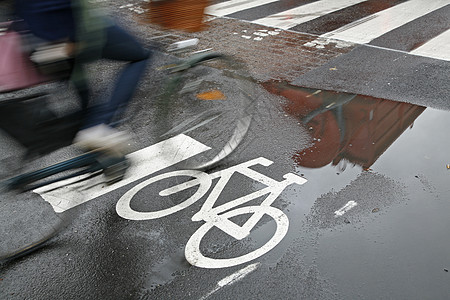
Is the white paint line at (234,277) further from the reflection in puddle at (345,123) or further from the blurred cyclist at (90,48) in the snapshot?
the reflection in puddle at (345,123)

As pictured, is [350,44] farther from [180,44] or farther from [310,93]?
[180,44]

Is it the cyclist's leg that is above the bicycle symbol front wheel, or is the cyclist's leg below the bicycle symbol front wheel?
above

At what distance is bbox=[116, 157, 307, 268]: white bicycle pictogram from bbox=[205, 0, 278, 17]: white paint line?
254 inches

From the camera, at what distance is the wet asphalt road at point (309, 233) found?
134 inches

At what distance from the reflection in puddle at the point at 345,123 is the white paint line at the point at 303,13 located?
10.9ft

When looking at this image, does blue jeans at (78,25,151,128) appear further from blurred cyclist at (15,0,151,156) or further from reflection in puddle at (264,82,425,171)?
reflection in puddle at (264,82,425,171)

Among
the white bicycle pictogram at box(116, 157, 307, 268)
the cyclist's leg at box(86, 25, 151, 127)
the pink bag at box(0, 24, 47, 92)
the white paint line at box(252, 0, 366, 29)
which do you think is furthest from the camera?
the white paint line at box(252, 0, 366, 29)

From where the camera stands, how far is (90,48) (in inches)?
145

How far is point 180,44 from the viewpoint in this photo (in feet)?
14.6

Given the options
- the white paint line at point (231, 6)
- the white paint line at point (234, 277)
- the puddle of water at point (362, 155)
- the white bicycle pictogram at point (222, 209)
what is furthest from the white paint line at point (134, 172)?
the white paint line at point (231, 6)

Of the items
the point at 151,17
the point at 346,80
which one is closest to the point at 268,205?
the point at 151,17

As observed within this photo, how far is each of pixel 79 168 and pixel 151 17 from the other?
142cm

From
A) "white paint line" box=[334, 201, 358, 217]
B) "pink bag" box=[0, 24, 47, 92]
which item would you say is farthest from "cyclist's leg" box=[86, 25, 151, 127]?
"white paint line" box=[334, 201, 358, 217]

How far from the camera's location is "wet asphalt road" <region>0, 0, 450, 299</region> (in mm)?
3396
